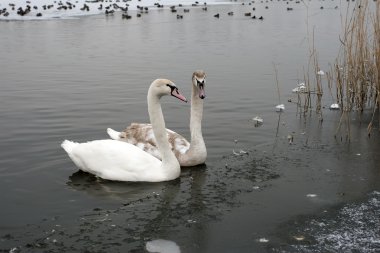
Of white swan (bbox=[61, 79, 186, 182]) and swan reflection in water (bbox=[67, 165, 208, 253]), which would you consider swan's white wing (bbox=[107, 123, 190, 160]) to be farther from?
white swan (bbox=[61, 79, 186, 182])

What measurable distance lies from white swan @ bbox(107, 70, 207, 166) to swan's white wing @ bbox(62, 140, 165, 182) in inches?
31.9

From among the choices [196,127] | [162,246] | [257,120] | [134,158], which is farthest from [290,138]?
[162,246]

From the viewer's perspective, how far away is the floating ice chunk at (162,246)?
5117 millimetres

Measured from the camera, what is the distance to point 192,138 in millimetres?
8391

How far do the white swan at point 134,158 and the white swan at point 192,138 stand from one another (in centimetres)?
65

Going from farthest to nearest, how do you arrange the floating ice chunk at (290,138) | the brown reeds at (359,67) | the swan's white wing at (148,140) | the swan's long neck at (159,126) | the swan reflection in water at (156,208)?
the brown reeds at (359,67), the floating ice chunk at (290,138), the swan's white wing at (148,140), the swan's long neck at (159,126), the swan reflection in water at (156,208)

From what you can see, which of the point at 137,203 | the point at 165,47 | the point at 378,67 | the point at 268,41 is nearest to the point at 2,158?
A: the point at 137,203

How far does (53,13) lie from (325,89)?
33.2m

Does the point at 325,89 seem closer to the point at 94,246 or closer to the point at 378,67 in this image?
the point at 378,67

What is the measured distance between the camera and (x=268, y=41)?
2483cm

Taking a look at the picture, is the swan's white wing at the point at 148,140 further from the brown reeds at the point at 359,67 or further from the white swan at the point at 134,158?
the brown reeds at the point at 359,67

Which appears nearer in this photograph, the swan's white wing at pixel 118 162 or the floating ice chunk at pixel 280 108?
the swan's white wing at pixel 118 162

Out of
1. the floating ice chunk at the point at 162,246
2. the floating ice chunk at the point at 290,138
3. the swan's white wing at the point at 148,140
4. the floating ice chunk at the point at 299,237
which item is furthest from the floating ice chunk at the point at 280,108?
the floating ice chunk at the point at 162,246

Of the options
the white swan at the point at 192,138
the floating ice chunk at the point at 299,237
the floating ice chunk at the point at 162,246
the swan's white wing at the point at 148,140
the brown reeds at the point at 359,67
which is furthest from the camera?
the brown reeds at the point at 359,67
